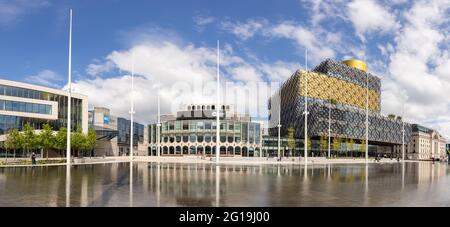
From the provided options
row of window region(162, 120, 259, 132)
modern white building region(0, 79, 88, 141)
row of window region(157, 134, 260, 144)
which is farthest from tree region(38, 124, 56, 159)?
row of window region(162, 120, 259, 132)

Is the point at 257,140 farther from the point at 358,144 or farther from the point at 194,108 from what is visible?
the point at 358,144

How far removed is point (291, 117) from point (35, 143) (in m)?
101

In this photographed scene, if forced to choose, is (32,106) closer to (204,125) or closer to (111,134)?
(111,134)

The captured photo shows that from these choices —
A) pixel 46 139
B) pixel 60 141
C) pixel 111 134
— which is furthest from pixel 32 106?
pixel 111 134

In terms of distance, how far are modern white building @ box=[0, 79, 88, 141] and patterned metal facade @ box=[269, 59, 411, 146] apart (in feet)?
267

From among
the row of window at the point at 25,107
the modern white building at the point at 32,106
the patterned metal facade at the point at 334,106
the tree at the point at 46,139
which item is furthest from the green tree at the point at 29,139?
the patterned metal facade at the point at 334,106

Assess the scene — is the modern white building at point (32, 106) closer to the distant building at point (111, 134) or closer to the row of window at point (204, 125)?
the distant building at point (111, 134)

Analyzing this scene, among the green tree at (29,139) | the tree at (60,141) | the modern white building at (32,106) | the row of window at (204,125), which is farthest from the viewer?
the row of window at (204,125)

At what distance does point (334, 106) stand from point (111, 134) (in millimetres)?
87037
